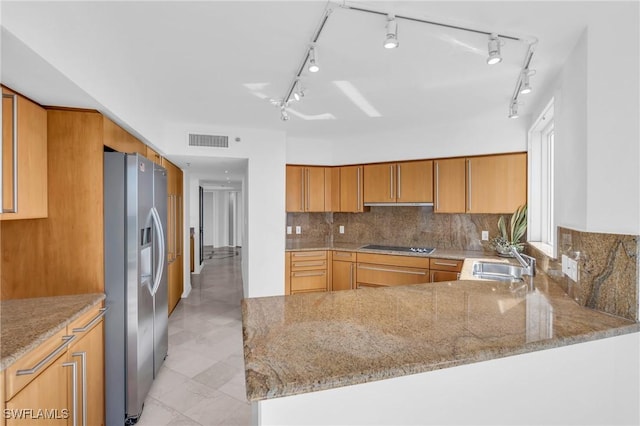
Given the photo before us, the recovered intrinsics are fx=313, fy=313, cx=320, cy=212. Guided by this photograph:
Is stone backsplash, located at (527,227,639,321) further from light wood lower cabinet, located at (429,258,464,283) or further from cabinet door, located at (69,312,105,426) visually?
cabinet door, located at (69,312,105,426)

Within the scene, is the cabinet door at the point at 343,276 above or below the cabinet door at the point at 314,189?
below

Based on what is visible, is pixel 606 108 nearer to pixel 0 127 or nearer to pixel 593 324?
pixel 593 324

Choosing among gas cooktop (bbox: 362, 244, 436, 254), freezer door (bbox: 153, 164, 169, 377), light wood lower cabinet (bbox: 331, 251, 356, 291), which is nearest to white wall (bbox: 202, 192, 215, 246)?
light wood lower cabinet (bbox: 331, 251, 356, 291)

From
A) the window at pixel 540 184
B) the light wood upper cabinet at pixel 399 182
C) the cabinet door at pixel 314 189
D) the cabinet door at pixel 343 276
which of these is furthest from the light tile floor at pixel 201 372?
the window at pixel 540 184

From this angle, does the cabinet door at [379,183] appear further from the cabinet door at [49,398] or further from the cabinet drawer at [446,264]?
the cabinet door at [49,398]

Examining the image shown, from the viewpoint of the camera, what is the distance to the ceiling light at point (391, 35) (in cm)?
146

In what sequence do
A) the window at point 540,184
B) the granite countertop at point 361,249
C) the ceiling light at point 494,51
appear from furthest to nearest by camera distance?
the granite countertop at point 361,249 < the window at point 540,184 < the ceiling light at point 494,51

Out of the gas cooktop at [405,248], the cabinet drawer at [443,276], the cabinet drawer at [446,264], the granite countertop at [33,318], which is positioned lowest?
the cabinet drawer at [443,276]

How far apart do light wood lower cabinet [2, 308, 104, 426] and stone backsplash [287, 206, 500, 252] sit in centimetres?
303

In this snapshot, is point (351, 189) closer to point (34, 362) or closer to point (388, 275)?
point (388, 275)

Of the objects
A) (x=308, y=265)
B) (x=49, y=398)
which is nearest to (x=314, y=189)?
(x=308, y=265)

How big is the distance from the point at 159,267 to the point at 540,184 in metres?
3.72

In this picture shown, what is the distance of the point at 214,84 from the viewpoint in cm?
253

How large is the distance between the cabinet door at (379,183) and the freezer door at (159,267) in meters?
2.51
